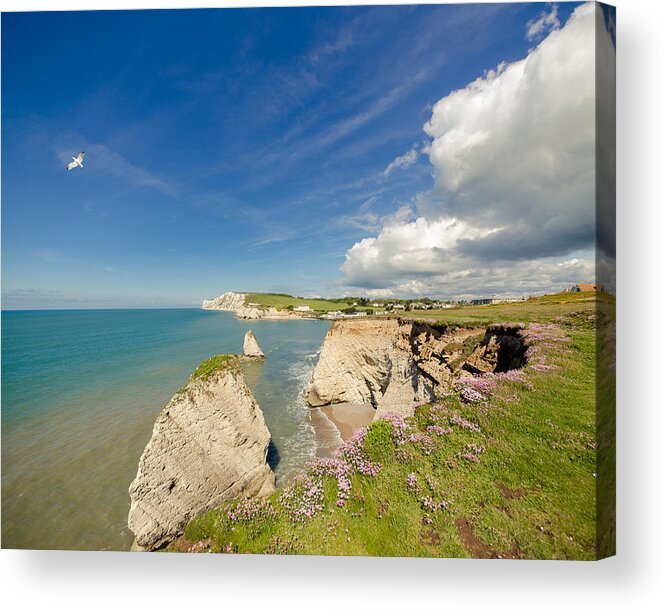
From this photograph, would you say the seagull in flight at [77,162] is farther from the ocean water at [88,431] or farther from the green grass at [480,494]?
the green grass at [480,494]

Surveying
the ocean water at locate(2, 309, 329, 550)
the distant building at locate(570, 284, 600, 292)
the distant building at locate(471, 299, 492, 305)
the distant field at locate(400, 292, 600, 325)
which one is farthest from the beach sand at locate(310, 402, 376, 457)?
the distant building at locate(570, 284, 600, 292)

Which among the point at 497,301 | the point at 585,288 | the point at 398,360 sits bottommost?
the point at 398,360

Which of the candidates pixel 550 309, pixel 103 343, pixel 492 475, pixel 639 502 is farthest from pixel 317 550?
pixel 103 343

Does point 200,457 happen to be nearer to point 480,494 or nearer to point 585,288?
point 480,494

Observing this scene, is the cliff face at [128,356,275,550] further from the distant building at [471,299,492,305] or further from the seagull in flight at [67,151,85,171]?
the distant building at [471,299,492,305]

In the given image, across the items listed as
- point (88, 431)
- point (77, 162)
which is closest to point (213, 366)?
point (77, 162)

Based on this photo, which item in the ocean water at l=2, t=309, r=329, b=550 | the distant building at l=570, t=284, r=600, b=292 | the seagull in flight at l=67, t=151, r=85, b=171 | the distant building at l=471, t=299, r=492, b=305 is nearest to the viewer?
the distant building at l=570, t=284, r=600, b=292

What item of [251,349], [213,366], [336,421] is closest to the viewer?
[213,366]
